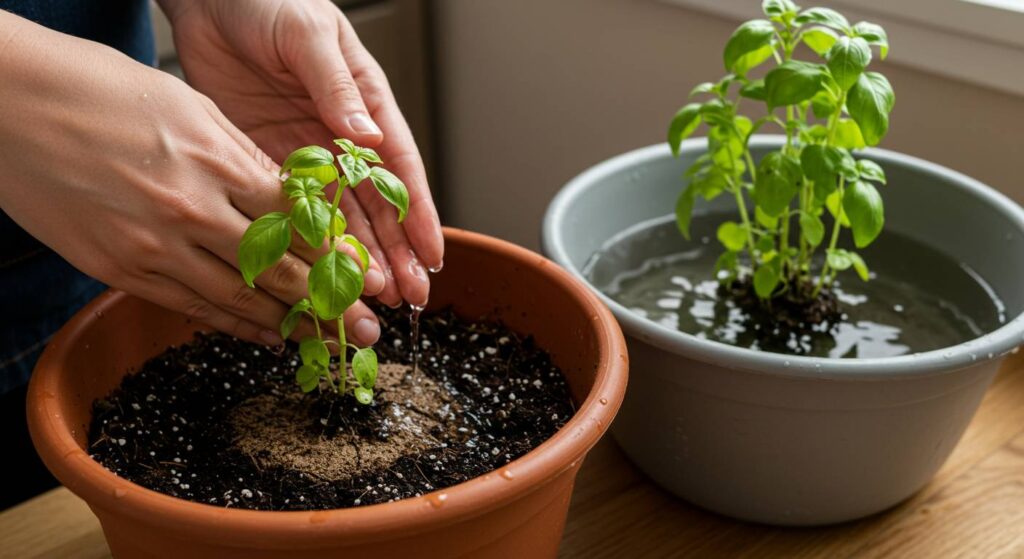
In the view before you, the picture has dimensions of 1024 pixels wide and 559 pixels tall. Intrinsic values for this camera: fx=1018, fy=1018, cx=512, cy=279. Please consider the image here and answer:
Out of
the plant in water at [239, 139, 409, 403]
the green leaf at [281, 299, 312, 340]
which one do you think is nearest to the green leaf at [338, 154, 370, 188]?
the plant in water at [239, 139, 409, 403]

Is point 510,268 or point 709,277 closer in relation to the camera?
point 510,268

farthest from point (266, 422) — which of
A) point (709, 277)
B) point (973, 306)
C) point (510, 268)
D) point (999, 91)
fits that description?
point (999, 91)

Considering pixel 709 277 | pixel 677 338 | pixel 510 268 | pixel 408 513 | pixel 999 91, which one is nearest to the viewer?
pixel 408 513

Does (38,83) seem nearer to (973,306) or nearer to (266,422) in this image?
(266,422)

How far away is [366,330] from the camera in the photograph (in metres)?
0.78

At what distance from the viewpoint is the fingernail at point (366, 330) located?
78cm

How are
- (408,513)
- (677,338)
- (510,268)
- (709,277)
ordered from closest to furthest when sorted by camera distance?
1. (408,513)
2. (677,338)
3. (510,268)
4. (709,277)

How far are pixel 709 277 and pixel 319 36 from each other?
45 cm

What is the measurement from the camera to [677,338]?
0.79m

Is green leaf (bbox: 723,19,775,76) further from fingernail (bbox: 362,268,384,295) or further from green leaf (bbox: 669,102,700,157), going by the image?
fingernail (bbox: 362,268,384,295)

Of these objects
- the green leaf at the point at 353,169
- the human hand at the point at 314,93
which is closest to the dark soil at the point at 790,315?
the human hand at the point at 314,93

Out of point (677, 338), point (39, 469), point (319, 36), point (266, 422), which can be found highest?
point (319, 36)

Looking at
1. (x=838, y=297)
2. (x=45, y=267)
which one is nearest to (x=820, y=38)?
(x=838, y=297)

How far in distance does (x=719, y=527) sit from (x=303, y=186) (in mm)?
470
